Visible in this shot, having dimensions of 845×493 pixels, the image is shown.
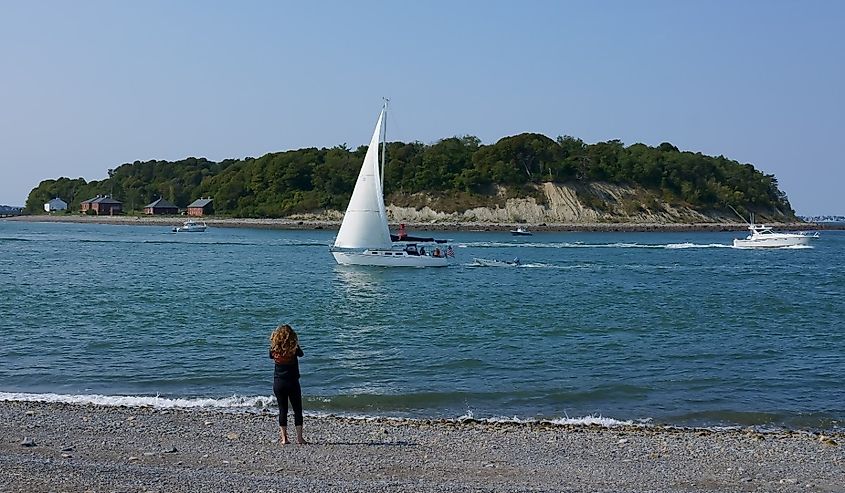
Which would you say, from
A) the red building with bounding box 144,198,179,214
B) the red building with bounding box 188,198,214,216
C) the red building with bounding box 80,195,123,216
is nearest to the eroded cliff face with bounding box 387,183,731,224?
the red building with bounding box 188,198,214,216

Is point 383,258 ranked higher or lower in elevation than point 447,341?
higher

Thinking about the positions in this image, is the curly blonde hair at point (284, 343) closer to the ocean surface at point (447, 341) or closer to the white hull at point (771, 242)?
the ocean surface at point (447, 341)

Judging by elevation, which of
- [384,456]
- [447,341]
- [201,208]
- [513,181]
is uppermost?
[513,181]

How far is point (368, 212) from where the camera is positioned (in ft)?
181

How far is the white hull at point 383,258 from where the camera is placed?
56531 millimetres

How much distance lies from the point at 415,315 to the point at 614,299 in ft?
38.4

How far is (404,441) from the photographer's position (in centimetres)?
1372

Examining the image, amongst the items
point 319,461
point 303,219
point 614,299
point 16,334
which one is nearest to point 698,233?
point 303,219

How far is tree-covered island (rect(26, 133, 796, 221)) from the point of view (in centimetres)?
16975

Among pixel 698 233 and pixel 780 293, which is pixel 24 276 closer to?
pixel 780 293

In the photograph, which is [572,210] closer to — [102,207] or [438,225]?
[438,225]

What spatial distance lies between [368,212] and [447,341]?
27.8 m

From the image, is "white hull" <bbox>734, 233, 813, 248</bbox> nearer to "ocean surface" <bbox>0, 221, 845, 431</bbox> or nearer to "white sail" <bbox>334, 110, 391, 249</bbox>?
"ocean surface" <bbox>0, 221, 845, 431</bbox>

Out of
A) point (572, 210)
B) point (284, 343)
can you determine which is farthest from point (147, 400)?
point (572, 210)
